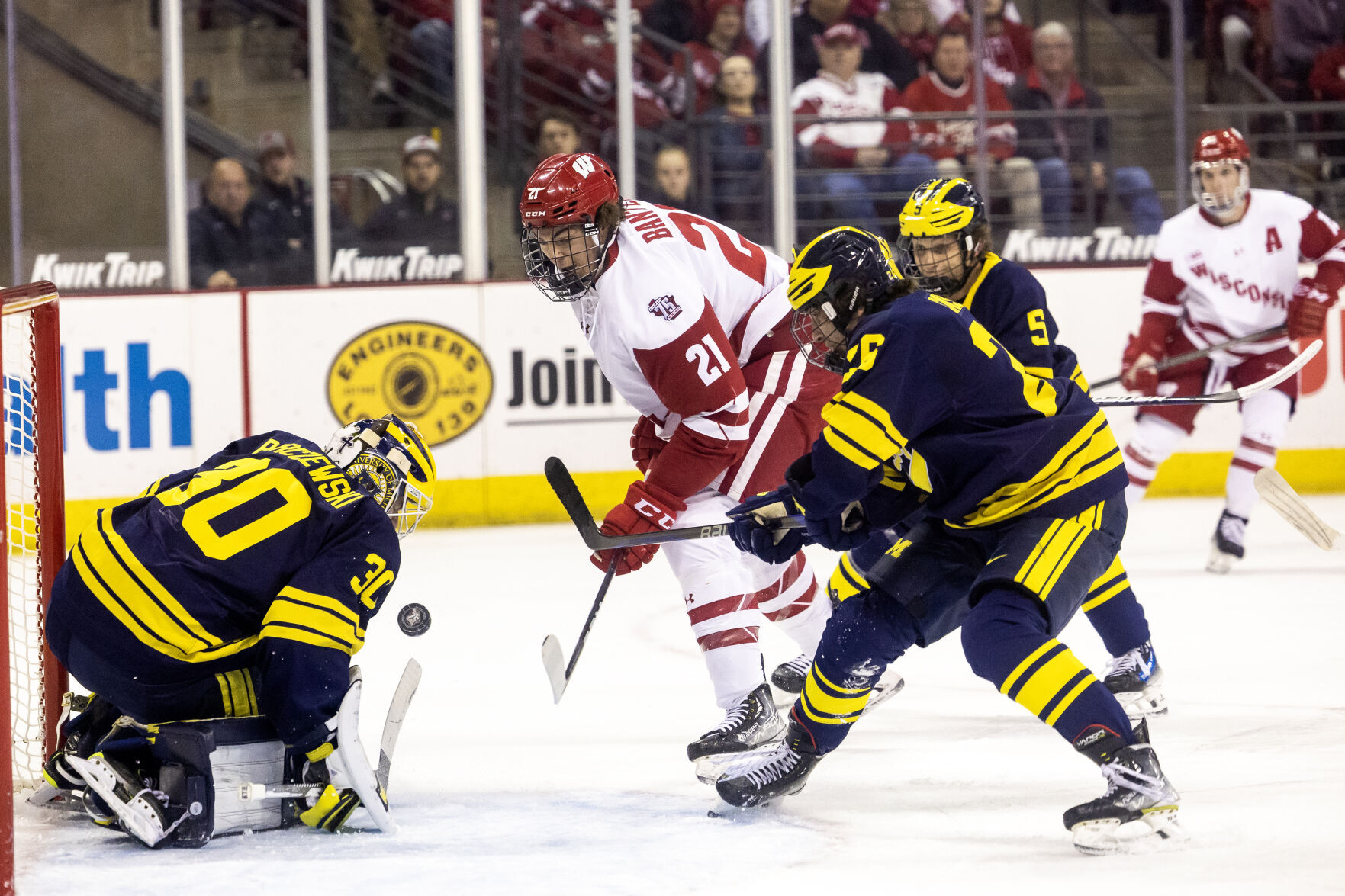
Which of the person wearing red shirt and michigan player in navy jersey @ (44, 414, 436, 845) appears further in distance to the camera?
the person wearing red shirt

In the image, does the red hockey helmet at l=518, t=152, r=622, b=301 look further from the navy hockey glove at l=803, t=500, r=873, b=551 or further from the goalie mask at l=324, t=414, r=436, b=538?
the navy hockey glove at l=803, t=500, r=873, b=551

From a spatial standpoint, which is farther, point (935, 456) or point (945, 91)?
point (945, 91)

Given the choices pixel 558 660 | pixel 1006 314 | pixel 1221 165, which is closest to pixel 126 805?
pixel 558 660

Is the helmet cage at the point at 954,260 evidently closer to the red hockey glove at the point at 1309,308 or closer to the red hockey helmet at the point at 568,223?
the red hockey helmet at the point at 568,223

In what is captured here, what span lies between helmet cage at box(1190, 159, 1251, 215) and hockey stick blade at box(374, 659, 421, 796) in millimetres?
3172

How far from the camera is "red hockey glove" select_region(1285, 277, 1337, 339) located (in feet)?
15.9

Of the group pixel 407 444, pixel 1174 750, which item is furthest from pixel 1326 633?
pixel 407 444

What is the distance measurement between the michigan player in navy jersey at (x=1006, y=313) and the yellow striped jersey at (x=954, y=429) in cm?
32

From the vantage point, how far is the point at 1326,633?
157 inches

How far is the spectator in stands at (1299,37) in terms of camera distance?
7035 millimetres

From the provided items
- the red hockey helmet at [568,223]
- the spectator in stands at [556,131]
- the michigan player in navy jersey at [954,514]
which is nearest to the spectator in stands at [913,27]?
the spectator in stands at [556,131]

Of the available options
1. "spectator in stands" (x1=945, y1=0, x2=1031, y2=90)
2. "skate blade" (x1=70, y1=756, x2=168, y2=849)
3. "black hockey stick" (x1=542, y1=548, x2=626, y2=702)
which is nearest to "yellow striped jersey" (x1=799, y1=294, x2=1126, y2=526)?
"black hockey stick" (x1=542, y1=548, x2=626, y2=702)

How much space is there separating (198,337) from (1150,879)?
4.34 meters

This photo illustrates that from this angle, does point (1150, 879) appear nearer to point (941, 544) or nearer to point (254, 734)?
point (941, 544)
